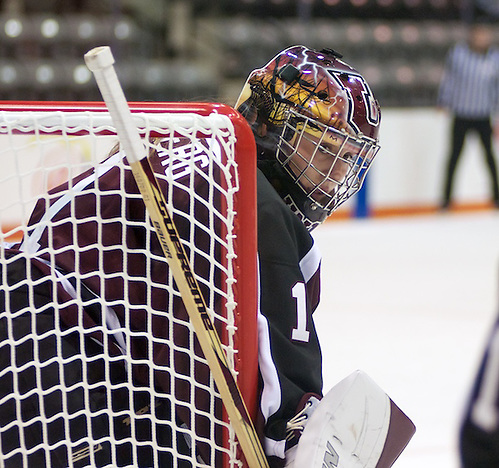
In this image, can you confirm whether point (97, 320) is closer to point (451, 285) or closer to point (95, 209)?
point (95, 209)

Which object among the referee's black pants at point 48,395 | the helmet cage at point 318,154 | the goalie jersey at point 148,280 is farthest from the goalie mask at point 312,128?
the referee's black pants at point 48,395

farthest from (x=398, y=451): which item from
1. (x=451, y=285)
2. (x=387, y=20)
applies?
(x=387, y=20)

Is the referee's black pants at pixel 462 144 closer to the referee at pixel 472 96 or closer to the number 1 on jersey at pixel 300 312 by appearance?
the referee at pixel 472 96

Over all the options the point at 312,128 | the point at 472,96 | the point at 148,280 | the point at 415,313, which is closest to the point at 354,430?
the point at 148,280

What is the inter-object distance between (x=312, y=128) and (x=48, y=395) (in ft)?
1.86

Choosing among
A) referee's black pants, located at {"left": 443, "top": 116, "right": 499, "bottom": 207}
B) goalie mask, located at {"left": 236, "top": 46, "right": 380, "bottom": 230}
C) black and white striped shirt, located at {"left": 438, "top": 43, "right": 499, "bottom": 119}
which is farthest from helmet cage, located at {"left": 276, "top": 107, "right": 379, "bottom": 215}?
black and white striped shirt, located at {"left": 438, "top": 43, "right": 499, "bottom": 119}

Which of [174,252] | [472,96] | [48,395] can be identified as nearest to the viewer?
[174,252]

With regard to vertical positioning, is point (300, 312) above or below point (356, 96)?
below

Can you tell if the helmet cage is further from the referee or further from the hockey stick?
the referee

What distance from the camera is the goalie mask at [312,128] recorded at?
3.93ft

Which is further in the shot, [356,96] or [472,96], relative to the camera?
[472,96]

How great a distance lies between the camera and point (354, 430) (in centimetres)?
108

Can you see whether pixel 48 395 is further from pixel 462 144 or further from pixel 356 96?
pixel 462 144

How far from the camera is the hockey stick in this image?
0.91 m
